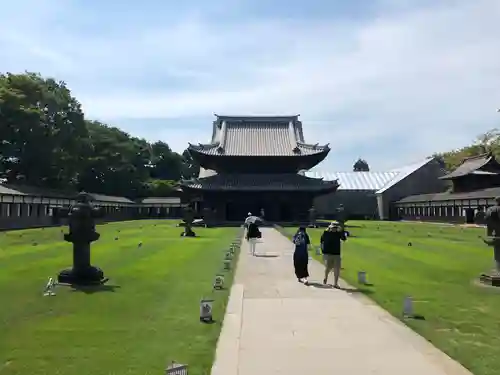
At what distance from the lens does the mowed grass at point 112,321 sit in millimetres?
8469

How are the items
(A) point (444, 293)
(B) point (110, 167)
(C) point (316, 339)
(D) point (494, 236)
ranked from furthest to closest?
(B) point (110, 167)
(D) point (494, 236)
(A) point (444, 293)
(C) point (316, 339)

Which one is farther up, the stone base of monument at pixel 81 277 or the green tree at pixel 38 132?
the green tree at pixel 38 132

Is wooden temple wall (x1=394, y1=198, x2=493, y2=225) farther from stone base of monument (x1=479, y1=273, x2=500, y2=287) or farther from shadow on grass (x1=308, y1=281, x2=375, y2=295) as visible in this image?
shadow on grass (x1=308, y1=281, x2=375, y2=295)

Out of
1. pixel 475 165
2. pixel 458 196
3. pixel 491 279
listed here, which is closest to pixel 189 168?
pixel 475 165

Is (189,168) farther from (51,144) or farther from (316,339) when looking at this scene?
(316,339)

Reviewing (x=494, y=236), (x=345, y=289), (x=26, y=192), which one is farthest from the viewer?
(x=26, y=192)

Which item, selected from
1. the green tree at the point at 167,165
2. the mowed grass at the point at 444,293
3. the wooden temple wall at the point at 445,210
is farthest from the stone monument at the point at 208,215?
the green tree at the point at 167,165

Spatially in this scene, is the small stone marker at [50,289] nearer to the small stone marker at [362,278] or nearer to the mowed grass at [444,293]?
the mowed grass at [444,293]

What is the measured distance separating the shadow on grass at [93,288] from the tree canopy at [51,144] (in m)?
51.5

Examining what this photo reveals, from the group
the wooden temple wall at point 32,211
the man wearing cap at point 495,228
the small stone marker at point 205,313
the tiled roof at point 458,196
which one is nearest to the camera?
the small stone marker at point 205,313

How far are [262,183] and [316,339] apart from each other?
2311 inches

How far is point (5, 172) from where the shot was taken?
67875mm

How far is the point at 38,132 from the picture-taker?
6375 cm

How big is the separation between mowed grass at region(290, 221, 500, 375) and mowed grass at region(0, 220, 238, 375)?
406cm
